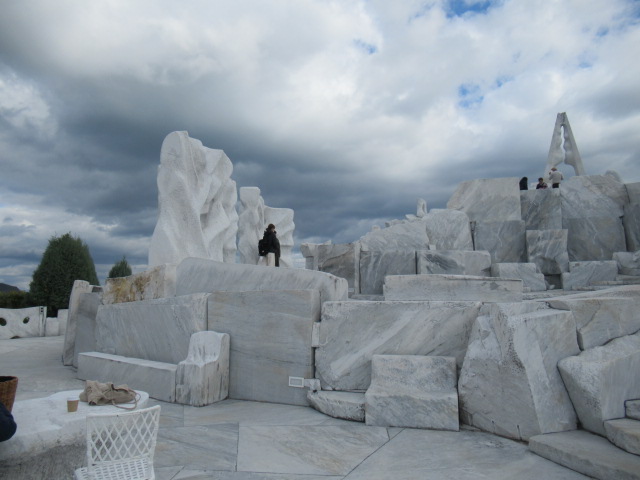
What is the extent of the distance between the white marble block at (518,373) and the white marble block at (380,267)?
3183 mm

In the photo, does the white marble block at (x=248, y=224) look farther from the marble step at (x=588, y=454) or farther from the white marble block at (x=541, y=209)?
the marble step at (x=588, y=454)

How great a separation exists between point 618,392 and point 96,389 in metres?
3.47

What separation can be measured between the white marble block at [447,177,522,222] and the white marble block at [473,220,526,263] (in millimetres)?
217

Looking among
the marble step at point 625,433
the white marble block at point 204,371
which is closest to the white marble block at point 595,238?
the marble step at point 625,433

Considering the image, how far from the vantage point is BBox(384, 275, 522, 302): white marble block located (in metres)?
5.00

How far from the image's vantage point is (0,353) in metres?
8.86

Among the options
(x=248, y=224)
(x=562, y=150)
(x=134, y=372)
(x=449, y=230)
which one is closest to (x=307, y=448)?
(x=134, y=372)

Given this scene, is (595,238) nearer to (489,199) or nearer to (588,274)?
(588,274)

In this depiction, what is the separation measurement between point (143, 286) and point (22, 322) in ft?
26.5

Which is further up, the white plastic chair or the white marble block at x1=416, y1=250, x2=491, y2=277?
the white marble block at x1=416, y1=250, x2=491, y2=277

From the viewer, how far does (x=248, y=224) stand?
14.2m

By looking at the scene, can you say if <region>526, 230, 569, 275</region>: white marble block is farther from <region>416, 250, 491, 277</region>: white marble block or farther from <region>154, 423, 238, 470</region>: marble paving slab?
<region>154, 423, 238, 470</region>: marble paving slab

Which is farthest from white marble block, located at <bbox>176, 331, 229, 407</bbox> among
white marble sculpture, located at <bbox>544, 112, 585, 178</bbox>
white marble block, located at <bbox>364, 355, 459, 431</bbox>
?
white marble sculpture, located at <bbox>544, 112, 585, 178</bbox>

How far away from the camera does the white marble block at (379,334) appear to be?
4211 millimetres
